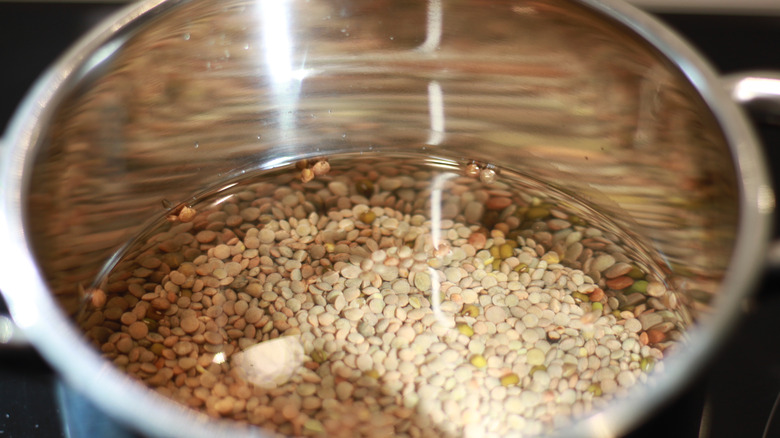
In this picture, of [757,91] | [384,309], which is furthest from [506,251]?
[757,91]

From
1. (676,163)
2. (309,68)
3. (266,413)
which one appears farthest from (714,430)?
(309,68)

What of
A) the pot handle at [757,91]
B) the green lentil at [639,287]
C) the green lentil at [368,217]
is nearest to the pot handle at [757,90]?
the pot handle at [757,91]

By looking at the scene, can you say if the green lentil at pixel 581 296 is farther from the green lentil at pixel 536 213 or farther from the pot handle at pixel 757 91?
the pot handle at pixel 757 91

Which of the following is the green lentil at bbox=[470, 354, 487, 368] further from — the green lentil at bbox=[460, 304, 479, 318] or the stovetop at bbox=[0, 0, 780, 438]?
the stovetop at bbox=[0, 0, 780, 438]

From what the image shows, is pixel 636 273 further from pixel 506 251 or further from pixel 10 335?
pixel 10 335

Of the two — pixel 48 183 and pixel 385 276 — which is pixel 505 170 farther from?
pixel 48 183
